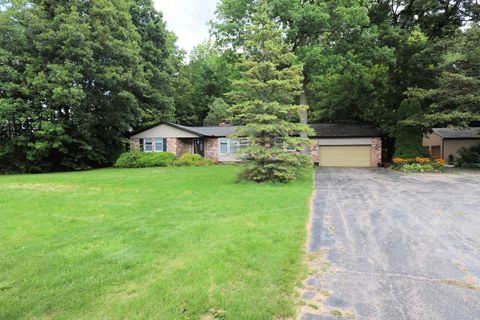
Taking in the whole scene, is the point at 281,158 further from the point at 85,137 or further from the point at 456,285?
the point at 85,137

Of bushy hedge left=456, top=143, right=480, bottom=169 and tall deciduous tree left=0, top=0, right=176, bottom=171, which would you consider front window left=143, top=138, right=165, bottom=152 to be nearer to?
tall deciduous tree left=0, top=0, right=176, bottom=171

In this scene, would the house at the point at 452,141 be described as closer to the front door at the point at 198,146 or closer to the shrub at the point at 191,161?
the shrub at the point at 191,161

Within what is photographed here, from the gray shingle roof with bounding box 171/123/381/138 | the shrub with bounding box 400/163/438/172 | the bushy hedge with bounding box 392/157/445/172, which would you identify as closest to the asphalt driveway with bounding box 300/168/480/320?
the shrub with bounding box 400/163/438/172

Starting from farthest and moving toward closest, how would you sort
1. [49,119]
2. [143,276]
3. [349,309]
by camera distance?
[49,119] < [143,276] < [349,309]

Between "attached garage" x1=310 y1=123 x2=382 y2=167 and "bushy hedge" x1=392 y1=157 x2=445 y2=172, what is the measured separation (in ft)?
8.90

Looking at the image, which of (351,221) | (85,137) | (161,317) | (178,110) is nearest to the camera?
(161,317)

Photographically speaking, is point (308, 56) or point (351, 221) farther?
point (308, 56)

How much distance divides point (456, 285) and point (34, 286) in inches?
190

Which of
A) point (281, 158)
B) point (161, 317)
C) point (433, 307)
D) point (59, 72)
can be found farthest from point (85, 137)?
point (433, 307)

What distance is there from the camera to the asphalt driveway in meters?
2.93

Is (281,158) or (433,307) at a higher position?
(281,158)

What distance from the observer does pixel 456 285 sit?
3.37 m

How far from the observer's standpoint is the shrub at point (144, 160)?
813 inches

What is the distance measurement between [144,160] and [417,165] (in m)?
17.3
